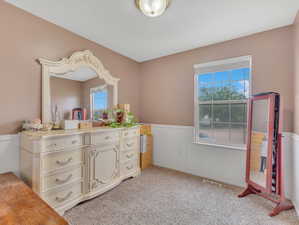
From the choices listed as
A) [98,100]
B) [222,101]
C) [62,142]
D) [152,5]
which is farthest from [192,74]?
[62,142]

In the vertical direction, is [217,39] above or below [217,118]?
above

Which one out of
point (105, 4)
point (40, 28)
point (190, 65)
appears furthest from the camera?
point (190, 65)

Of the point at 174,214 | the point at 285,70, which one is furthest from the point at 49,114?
the point at 285,70

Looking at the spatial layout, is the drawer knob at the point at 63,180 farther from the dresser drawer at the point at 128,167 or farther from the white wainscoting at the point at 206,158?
the white wainscoting at the point at 206,158

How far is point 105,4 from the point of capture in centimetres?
173

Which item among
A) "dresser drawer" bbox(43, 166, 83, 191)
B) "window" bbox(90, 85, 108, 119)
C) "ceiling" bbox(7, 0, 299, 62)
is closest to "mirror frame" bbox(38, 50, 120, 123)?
"window" bbox(90, 85, 108, 119)

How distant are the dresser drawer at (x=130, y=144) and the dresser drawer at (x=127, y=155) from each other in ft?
0.21

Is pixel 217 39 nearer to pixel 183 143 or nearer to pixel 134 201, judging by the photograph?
pixel 183 143

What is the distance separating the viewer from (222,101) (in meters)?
2.66

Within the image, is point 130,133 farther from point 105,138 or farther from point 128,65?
point 128,65

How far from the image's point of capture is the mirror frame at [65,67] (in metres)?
2.00

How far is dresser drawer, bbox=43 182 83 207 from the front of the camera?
1.64m

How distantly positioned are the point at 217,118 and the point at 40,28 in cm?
306

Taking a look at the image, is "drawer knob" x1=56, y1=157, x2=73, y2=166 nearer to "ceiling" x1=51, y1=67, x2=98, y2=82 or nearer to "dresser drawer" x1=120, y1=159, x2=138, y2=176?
"dresser drawer" x1=120, y1=159, x2=138, y2=176
